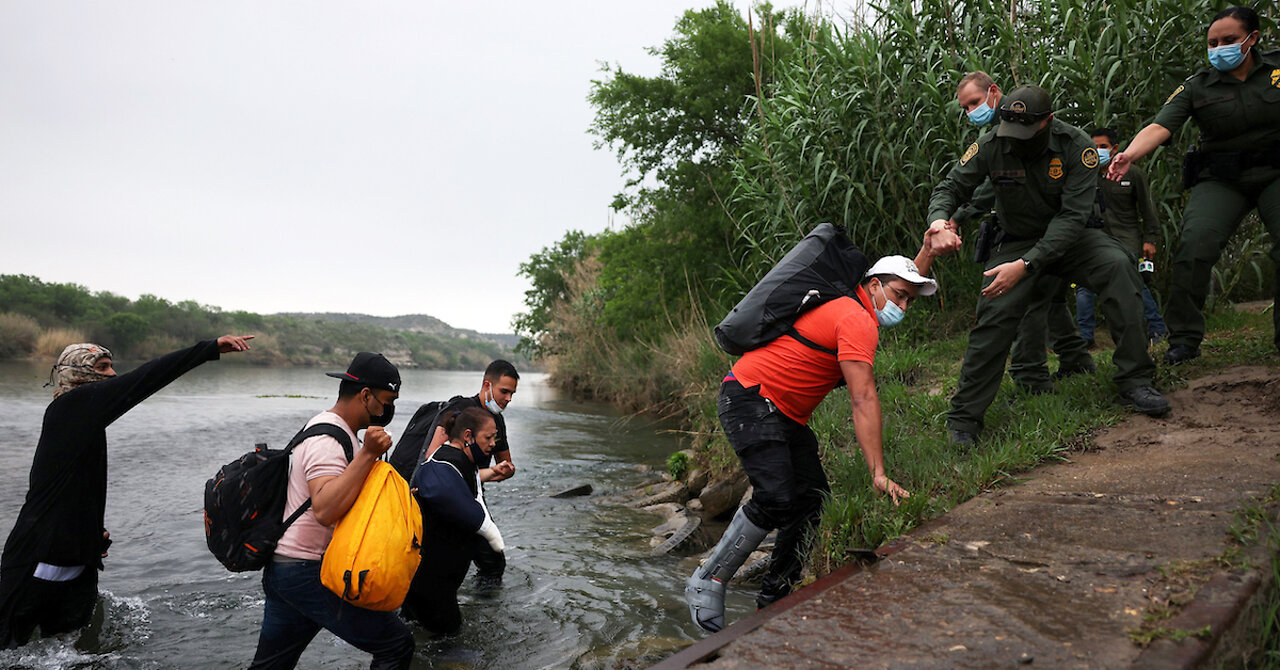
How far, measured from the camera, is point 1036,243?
4613 mm

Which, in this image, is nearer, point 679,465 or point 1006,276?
point 1006,276

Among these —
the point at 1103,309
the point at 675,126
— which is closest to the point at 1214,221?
the point at 1103,309

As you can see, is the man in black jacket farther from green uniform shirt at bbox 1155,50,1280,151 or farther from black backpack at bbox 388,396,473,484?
green uniform shirt at bbox 1155,50,1280,151

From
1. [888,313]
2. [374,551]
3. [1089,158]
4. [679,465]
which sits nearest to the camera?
[374,551]

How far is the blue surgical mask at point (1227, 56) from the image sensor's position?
14.6 ft

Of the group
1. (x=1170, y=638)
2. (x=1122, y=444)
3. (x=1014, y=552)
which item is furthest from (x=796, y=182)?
(x=1170, y=638)

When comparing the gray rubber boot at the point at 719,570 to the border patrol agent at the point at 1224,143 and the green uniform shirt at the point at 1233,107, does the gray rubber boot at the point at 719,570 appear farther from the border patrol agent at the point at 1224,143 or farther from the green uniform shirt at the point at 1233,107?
the green uniform shirt at the point at 1233,107

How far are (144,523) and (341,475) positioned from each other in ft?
20.9

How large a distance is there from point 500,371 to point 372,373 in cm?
220

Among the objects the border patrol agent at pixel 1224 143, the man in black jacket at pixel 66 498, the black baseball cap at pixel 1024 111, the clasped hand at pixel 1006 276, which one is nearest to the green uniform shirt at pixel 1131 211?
the border patrol agent at pixel 1224 143

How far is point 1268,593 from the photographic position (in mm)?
2285

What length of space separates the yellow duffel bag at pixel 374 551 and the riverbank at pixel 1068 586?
1234 millimetres

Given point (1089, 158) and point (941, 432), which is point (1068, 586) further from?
point (1089, 158)

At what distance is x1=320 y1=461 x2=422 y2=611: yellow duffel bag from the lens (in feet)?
9.12
